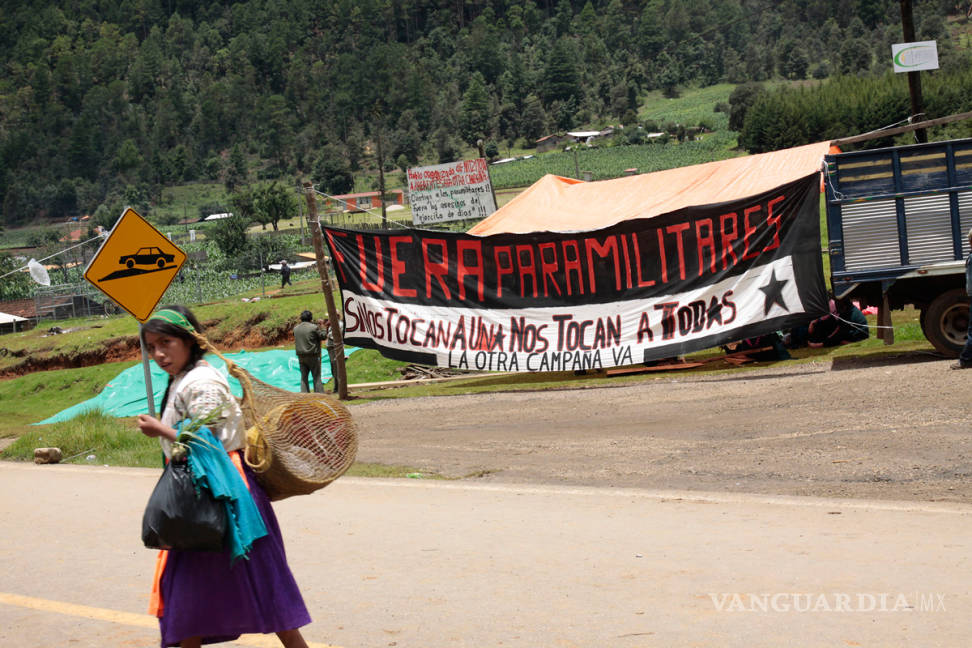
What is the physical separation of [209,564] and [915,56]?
20.5 metres

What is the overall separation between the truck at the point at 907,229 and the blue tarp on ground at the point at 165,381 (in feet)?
39.9

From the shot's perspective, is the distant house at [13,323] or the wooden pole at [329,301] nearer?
the wooden pole at [329,301]

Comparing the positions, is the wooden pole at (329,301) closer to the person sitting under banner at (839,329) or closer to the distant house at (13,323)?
the person sitting under banner at (839,329)

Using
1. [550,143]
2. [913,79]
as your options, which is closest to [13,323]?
[913,79]

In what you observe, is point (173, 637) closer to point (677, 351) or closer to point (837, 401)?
point (837, 401)

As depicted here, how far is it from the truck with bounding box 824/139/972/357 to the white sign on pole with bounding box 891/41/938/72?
7865 mm

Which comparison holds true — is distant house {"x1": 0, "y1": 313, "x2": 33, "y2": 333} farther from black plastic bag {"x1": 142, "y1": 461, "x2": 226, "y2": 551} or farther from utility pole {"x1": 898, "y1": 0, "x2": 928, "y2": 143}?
black plastic bag {"x1": 142, "y1": 461, "x2": 226, "y2": 551}

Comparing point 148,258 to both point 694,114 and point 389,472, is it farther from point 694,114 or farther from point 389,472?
point 694,114

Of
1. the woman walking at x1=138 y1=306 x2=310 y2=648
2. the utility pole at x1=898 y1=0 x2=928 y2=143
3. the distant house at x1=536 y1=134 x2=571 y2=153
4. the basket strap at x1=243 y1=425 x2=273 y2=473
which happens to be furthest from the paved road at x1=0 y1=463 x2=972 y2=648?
the distant house at x1=536 y1=134 x2=571 y2=153

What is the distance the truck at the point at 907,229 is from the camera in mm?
14102

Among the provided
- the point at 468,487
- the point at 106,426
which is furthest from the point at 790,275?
the point at 106,426

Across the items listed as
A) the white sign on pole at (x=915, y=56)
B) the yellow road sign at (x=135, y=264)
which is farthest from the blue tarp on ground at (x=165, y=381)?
the white sign on pole at (x=915, y=56)

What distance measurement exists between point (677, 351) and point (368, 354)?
1091cm

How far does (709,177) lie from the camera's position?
68.8ft
